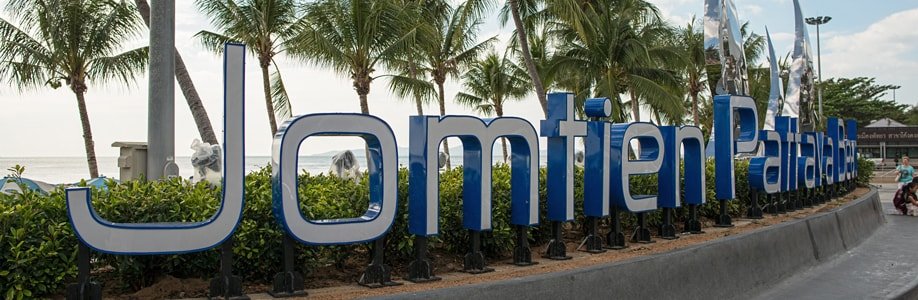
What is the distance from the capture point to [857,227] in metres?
12.4

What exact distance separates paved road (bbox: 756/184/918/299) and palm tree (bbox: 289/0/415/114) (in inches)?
503

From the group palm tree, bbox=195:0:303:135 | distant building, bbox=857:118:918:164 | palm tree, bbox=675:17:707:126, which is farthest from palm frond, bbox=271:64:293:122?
distant building, bbox=857:118:918:164

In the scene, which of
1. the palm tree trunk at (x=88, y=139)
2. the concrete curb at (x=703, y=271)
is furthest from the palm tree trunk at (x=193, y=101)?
the palm tree trunk at (x=88, y=139)

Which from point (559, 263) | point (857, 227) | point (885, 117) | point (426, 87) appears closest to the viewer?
point (559, 263)

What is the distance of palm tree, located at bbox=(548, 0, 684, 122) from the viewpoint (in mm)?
28359

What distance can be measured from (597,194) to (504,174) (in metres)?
1.10

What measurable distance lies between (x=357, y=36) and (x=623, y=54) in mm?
12351

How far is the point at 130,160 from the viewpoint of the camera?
400 inches

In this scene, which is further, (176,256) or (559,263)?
(559,263)

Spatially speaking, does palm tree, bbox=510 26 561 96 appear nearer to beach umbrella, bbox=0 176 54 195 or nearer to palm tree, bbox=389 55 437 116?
palm tree, bbox=389 55 437 116

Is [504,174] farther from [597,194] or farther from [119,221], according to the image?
[119,221]

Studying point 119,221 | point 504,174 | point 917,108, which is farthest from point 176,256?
point 917,108

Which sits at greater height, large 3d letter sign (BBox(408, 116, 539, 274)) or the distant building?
the distant building

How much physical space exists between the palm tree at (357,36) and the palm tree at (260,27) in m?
0.53
